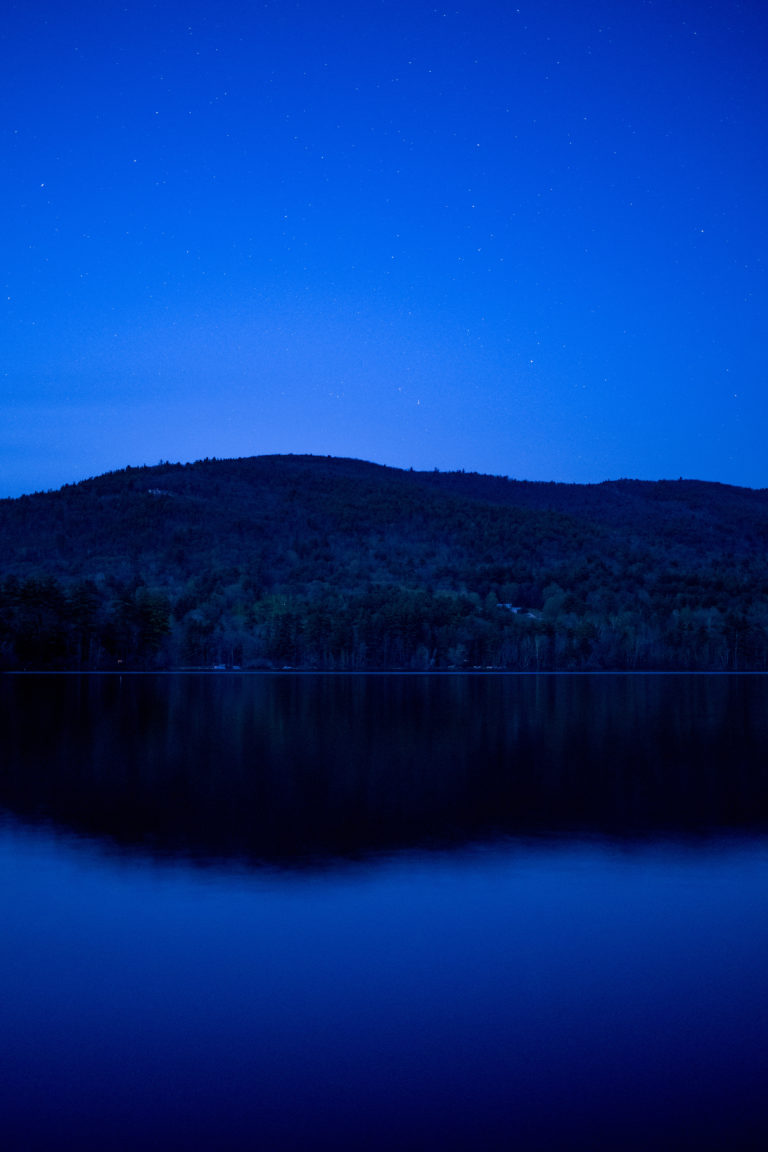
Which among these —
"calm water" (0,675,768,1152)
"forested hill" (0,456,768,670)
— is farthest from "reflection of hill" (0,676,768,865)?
"forested hill" (0,456,768,670)

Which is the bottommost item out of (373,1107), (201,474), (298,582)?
(373,1107)

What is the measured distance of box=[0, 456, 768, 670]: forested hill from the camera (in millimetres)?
105812

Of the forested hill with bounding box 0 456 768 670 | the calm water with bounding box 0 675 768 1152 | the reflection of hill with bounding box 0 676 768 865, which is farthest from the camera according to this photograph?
the forested hill with bounding box 0 456 768 670

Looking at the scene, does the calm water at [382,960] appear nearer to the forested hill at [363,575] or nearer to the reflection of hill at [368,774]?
the reflection of hill at [368,774]

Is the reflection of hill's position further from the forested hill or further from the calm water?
the forested hill

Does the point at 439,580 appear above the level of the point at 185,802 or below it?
above

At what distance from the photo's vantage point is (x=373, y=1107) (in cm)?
687

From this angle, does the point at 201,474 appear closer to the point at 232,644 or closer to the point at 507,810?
the point at 232,644

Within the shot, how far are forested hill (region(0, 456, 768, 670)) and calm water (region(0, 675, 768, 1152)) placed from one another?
80.6 metres

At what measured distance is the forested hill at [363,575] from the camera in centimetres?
10581

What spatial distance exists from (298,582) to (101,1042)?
4598 inches

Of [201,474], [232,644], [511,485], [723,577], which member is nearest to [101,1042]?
[232,644]

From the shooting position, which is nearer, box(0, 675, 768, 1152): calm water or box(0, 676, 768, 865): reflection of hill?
box(0, 675, 768, 1152): calm water

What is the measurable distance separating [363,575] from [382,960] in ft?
385
